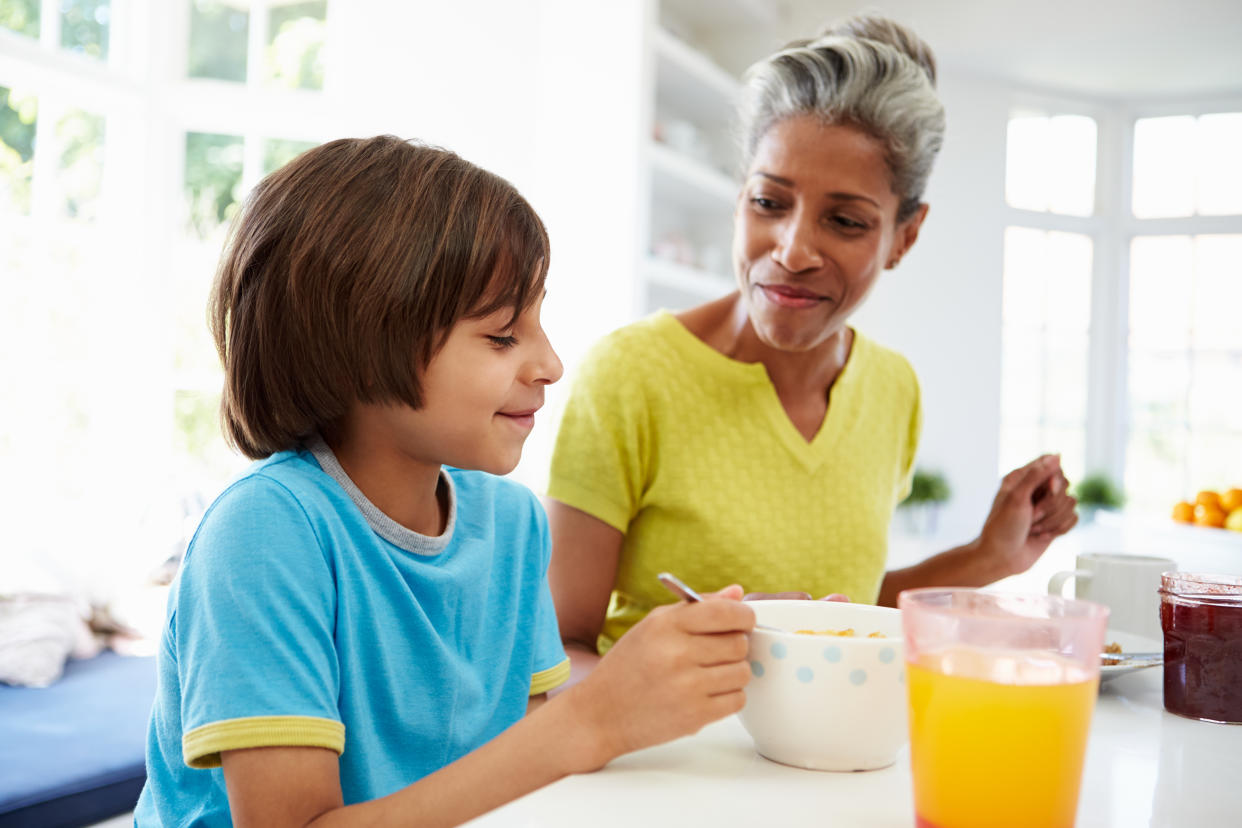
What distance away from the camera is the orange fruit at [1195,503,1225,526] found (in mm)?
2629

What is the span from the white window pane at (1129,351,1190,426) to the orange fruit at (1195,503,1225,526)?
349 cm

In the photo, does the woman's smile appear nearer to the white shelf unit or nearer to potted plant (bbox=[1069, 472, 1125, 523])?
the white shelf unit

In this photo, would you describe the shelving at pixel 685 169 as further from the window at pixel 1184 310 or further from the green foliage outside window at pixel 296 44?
the window at pixel 1184 310

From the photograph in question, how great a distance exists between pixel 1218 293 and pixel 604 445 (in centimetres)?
565

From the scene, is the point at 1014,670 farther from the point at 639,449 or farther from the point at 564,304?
the point at 564,304

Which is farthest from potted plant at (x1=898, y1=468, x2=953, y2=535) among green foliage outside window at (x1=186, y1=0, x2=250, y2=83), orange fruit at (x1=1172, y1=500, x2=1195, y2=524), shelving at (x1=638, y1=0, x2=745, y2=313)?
green foliage outside window at (x1=186, y1=0, x2=250, y2=83)

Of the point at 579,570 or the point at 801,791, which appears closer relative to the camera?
the point at 801,791

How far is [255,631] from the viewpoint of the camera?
0.68m

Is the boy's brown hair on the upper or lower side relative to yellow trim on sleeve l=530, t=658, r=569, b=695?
upper

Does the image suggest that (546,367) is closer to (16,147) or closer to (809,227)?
(809,227)

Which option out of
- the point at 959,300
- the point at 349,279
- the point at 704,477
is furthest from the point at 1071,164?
the point at 349,279

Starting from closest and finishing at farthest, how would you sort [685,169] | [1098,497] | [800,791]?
[800,791] → [685,169] → [1098,497]

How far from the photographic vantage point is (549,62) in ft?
12.4

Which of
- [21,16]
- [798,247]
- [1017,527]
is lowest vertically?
[1017,527]
